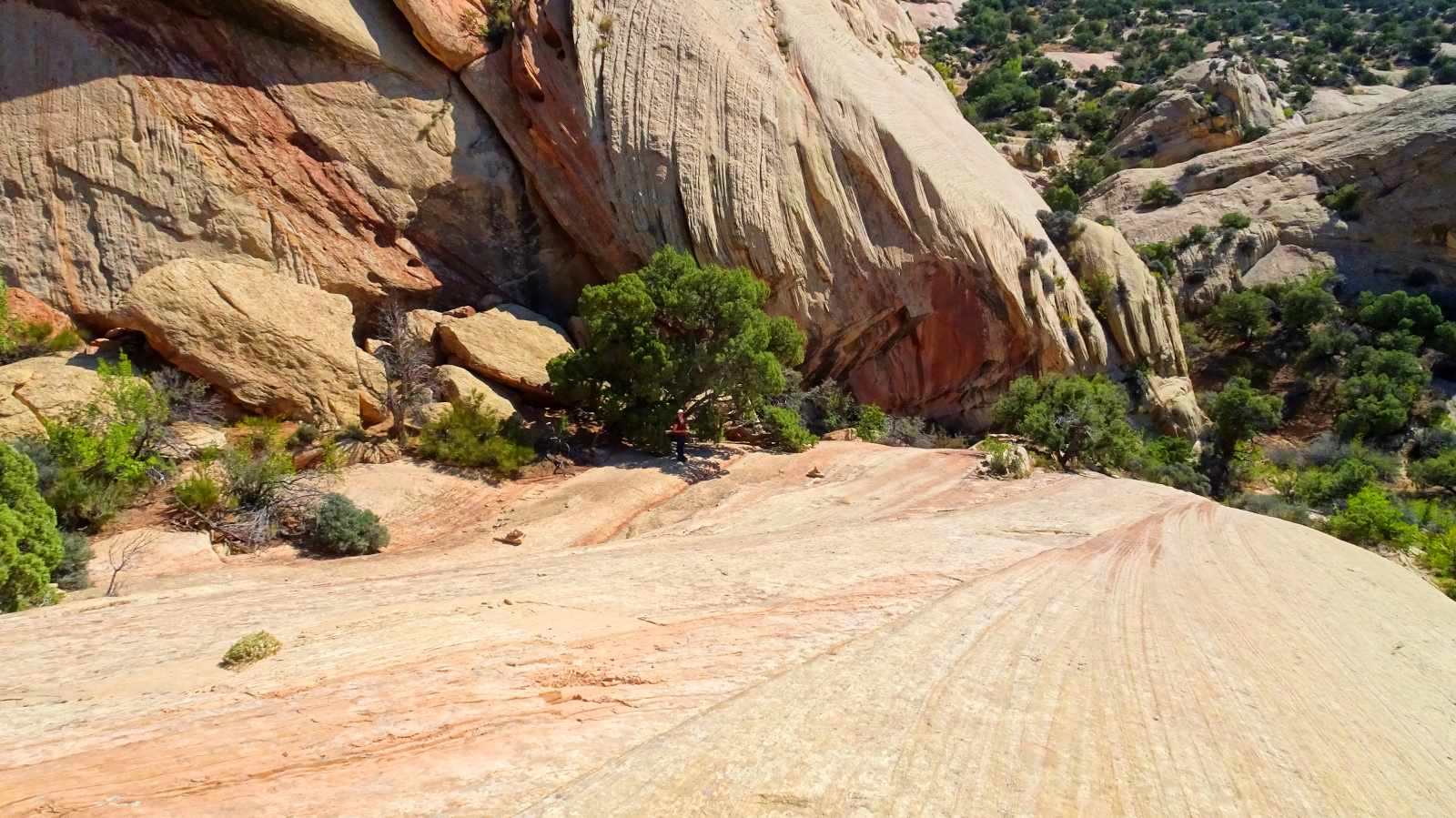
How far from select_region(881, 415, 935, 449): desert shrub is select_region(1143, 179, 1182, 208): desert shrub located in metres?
27.9

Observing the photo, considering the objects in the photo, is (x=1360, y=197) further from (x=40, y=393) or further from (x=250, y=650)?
(x=40, y=393)

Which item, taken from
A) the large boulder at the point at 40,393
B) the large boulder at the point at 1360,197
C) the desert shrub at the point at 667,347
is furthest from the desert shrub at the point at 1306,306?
the large boulder at the point at 40,393

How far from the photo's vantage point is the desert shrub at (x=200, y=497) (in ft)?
35.1

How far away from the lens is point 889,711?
396 centimetres

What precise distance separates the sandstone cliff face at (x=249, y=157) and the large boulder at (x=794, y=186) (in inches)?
77.5

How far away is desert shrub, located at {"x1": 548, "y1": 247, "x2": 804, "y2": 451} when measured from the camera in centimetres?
1512

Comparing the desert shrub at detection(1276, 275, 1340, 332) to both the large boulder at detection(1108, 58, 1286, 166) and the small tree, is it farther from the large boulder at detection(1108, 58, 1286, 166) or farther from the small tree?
the small tree

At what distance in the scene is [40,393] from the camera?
12.1 meters

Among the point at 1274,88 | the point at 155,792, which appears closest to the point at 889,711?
the point at 155,792

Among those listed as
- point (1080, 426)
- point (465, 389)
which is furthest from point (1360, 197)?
point (465, 389)

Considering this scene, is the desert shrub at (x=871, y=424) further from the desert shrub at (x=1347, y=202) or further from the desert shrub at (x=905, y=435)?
the desert shrub at (x=1347, y=202)

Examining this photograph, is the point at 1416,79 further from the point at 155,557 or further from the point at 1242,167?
the point at 155,557

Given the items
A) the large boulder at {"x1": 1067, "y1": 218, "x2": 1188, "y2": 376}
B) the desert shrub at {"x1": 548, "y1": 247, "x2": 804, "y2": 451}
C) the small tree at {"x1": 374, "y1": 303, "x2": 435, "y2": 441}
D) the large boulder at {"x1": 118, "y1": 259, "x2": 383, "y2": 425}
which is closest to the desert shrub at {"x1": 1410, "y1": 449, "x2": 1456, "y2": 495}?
the large boulder at {"x1": 1067, "y1": 218, "x2": 1188, "y2": 376}

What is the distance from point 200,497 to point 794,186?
50.4ft
